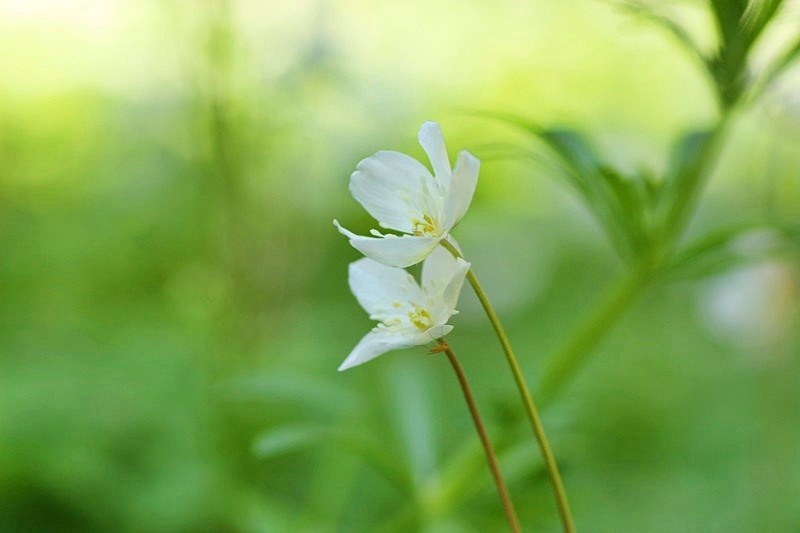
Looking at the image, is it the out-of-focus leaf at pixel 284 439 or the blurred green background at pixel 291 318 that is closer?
the out-of-focus leaf at pixel 284 439

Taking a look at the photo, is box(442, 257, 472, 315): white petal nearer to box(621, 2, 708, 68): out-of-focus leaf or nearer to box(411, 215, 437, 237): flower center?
box(411, 215, 437, 237): flower center

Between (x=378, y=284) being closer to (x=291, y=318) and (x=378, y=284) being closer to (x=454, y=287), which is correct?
(x=454, y=287)

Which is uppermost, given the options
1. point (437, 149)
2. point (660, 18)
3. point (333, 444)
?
point (660, 18)

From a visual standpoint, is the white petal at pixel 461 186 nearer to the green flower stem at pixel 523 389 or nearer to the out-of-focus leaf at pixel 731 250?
the green flower stem at pixel 523 389

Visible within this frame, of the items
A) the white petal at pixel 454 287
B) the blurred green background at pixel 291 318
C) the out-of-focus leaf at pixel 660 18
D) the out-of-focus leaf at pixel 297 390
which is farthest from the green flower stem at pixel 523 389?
the out-of-focus leaf at pixel 297 390

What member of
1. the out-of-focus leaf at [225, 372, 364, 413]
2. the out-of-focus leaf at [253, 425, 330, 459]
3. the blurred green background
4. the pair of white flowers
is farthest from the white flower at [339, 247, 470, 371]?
the out-of-focus leaf at [225, 372, 364, 413]

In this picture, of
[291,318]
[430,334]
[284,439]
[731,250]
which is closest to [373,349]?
[430,334]

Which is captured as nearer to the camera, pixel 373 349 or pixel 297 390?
pixel 373 349

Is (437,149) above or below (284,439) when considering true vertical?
above
